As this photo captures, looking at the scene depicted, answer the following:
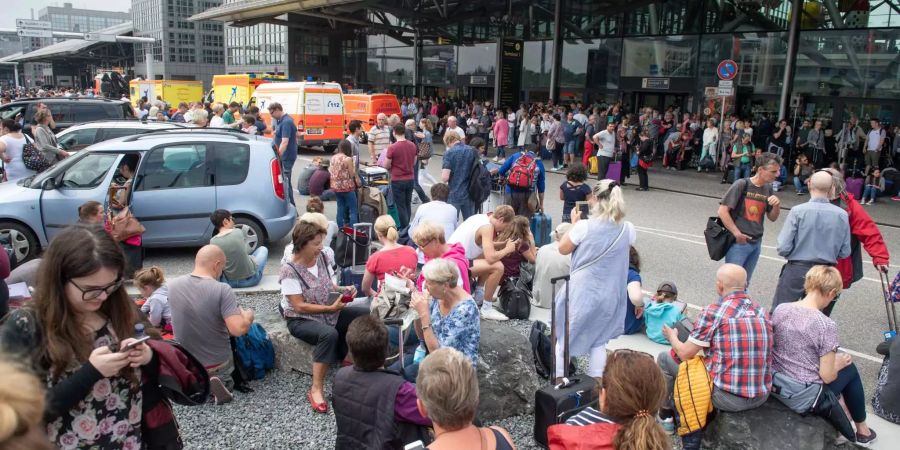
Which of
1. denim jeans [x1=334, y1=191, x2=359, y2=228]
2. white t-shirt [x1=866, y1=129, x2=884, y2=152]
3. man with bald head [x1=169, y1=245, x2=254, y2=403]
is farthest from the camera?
white t-shirt [x1=866, y1=129, x2=884, y2=152]

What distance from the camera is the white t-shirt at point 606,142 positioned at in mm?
14617

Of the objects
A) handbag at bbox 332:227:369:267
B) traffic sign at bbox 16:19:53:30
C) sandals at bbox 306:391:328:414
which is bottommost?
sandals at bbox 306:391:328:414

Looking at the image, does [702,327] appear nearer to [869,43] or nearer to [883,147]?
[883,147]

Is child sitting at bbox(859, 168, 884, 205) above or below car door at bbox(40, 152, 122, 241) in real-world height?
below

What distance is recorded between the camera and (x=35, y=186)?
8.03m

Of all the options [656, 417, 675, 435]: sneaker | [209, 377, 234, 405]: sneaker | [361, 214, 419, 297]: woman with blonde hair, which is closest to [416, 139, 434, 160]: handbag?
[361, 214, 419, 297]: woman with blonde hair

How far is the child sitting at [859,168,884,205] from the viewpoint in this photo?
14.7m

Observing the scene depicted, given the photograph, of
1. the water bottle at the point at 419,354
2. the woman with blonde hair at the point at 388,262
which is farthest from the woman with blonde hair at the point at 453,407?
the woman with blonde hair at the point at 388,262

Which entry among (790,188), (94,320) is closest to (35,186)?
(94,320)

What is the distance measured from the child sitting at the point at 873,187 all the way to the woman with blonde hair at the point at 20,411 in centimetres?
1674

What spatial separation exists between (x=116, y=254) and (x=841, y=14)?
21.7m

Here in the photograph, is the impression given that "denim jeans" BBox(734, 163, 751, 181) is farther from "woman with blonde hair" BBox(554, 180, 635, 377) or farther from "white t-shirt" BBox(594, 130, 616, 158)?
"woman with blonde hair" BBox(554, 180, 635, 377)

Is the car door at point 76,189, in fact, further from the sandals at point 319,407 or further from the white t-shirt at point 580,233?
the white t-shirt at point 580,233

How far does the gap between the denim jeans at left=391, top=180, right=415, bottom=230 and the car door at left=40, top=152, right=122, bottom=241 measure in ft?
12.6
